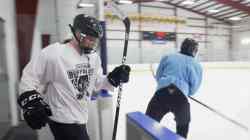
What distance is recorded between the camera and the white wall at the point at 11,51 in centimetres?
298

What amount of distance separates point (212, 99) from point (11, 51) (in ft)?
10.1

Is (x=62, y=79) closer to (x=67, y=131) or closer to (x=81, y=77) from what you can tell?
(x=81, y=77)

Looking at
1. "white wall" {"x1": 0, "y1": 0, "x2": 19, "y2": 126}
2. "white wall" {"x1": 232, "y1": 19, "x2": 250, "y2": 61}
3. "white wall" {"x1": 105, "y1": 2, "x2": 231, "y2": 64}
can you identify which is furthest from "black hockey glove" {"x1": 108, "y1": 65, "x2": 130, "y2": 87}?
"white wall" {"x1": 232, "y1": 19, "x2": 250, "y2": 61}

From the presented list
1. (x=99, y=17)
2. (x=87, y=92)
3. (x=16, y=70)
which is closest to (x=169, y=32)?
(x=16, y=70)

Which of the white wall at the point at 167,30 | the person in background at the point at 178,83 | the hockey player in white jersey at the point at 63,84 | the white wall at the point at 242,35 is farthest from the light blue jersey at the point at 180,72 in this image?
the white wall at the point at 242,35

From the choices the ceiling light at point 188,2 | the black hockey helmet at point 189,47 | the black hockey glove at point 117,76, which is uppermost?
the ceiling light at point 188,2

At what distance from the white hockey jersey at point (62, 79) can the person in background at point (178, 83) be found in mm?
810

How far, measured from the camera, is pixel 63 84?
1.11 meters

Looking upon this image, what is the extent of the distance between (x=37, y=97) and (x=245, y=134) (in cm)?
289

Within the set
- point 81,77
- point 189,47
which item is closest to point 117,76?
point 81,77

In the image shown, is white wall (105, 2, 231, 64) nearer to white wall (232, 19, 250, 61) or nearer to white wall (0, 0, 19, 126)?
white wall (232, 19, 250, 61)

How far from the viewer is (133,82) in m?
3.69

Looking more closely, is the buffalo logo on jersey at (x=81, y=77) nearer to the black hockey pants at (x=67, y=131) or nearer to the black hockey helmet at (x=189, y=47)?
the black hockey pants at (x=67, y=131)

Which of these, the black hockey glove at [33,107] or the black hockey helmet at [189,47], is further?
the black hockey helmet at [189,47]
